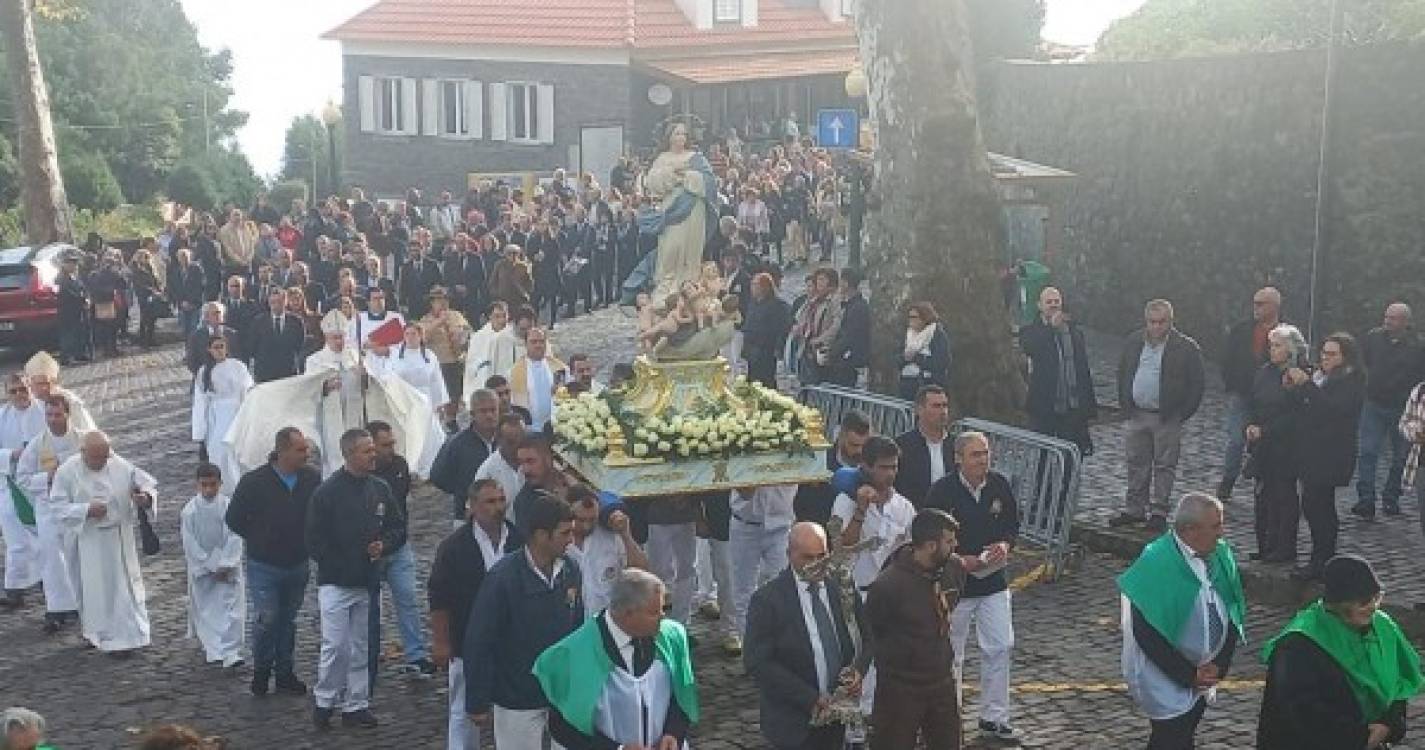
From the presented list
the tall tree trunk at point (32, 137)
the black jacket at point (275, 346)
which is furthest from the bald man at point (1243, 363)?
the tall tree trunk at point (32, 137)

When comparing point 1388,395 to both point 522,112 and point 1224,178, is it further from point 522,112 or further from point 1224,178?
point 522,112

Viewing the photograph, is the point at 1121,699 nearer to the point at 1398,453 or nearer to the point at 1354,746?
the point at 1354,746

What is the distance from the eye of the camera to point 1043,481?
14.3 metres

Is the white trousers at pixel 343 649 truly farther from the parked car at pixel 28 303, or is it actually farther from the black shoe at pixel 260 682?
the parked car at pixel 28 303

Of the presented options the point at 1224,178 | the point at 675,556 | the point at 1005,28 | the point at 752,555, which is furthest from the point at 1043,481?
the point at 1005,28

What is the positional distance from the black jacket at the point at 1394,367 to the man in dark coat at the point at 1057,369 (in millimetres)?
2210

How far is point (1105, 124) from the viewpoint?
86.3 feet

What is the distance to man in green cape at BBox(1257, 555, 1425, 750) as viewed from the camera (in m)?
7.88

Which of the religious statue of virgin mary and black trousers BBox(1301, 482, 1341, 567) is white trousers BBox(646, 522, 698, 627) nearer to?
the religious statue of virgin mary

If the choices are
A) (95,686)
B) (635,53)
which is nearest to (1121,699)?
(95,686)

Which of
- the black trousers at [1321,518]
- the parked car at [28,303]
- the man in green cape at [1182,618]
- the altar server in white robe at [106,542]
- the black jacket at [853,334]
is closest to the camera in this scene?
the man in green cape at [1182,618]

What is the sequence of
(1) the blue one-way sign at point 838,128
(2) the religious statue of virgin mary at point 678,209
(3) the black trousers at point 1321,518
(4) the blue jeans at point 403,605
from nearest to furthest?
(4) the blue jeans at point 403,605 → (2) the religious statue of virgin mary at point 678,209 → (3) the black trousers at point 1321,518 → (1) the blue one-way sign at point 838,128

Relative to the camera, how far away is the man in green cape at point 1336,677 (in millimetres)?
7875

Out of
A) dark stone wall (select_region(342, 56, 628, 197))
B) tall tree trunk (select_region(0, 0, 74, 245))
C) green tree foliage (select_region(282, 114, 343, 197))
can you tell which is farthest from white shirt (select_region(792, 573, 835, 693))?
green tree foliage (select_region(282, 114, 343, 197))
